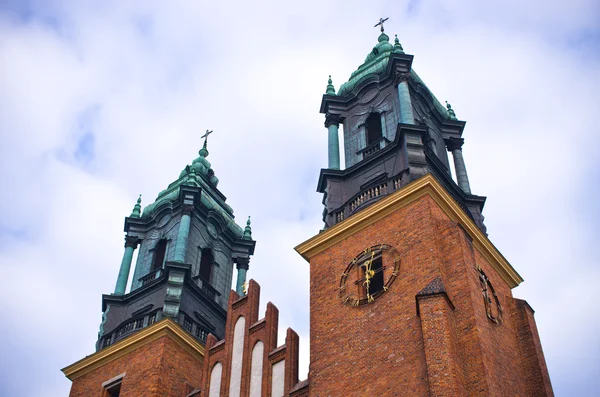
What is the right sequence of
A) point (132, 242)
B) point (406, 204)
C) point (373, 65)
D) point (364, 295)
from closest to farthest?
point (364, 295) → point (406, 204) → point (373, 65) → point (132, 242)

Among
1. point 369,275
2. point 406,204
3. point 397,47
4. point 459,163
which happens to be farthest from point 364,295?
point 397,47

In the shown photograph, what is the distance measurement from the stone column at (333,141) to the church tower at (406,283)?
0.06 m

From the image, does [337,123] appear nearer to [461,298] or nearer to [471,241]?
[471,241]

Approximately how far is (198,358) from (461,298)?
10900 millimetres

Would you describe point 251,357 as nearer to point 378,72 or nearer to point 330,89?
point 330,89

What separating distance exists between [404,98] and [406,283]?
8.64m

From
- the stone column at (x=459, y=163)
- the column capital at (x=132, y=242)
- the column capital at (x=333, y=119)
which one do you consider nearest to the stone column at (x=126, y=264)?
the column capital at (x=132, y=242)

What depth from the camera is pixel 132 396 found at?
78.9ft

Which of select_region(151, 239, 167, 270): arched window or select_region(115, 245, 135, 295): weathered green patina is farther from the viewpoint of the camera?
select_region(151, 239, 167, 270): arched window

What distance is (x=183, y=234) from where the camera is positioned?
2966cm

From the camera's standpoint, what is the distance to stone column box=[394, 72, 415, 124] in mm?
25172

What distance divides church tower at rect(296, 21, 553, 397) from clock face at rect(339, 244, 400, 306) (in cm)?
4

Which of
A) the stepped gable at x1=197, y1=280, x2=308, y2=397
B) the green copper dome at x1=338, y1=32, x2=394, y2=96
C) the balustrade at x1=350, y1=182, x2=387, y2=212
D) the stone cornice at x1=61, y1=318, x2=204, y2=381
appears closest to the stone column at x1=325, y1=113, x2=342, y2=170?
the green copper dome at x1=338, y1=32, x2=394, y2=96

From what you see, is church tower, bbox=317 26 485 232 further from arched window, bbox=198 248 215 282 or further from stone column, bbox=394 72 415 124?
arched window, bbox=198 248 215 282
